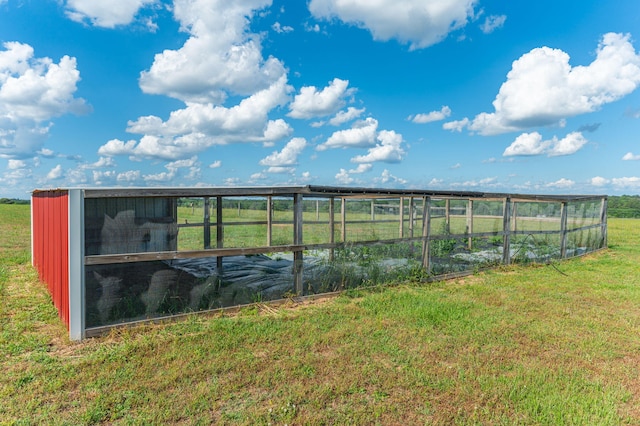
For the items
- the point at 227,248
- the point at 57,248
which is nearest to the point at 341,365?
the point at 227,248

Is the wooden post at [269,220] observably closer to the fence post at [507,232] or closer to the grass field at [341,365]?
the grass field at [341,365]

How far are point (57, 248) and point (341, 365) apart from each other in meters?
4.53

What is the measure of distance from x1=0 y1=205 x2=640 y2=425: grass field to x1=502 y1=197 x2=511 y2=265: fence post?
11.2 feet

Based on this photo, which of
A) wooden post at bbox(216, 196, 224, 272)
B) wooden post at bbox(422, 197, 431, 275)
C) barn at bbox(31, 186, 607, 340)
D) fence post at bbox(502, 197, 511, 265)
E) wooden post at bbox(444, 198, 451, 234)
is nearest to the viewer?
barn at bbox(31, 186, 607, 340)

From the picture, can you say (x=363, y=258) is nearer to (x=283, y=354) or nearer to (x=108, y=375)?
(x=283, y=354)

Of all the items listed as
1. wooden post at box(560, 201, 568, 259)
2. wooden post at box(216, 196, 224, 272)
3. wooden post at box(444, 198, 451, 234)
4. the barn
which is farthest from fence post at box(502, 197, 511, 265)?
wooden post at box(216, 196, 224, 272)

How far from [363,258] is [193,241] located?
303cm

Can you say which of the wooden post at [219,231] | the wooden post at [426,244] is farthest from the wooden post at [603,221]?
the wooden post at [219,231]

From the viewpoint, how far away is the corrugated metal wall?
16.4ft

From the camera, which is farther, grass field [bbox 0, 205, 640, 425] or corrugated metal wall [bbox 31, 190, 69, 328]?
corrugated metal wall [bbox 31, 190, 69, 328]

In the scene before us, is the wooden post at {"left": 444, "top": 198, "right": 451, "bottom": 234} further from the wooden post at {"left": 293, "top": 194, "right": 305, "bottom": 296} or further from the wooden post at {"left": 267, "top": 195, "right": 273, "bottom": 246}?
the wooden post at {"left": 293, "top": 194, "right": 305, "bottom": 296}

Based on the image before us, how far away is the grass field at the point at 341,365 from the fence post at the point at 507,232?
135 inches

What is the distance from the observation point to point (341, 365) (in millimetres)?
3922

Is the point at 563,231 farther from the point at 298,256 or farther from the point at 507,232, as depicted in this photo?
the point at 298,256
